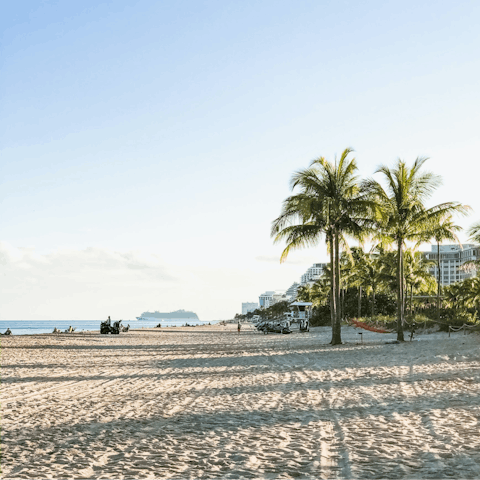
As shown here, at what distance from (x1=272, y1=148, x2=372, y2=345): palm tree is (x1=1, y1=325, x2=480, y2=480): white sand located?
322 inches

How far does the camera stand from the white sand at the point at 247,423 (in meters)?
4.78

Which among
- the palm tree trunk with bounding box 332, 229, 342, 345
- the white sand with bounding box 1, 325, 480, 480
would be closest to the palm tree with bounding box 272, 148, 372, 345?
the palm tree trunk with bounding box 332, 229, 342, 345

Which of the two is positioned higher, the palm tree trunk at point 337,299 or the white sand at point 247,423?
the palm tree trunk at point 337,299

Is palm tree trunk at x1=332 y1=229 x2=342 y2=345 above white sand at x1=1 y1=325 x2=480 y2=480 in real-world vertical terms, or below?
above

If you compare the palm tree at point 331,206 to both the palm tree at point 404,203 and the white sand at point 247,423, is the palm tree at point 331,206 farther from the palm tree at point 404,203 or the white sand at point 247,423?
the white sand at point 247,423

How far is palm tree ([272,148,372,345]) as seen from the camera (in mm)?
20000

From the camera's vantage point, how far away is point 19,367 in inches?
554

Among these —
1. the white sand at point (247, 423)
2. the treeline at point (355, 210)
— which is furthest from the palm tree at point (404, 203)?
the white sand at point (247, 423)

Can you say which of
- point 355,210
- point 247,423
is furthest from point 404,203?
point 247,423

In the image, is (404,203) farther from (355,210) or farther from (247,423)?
(247,423)

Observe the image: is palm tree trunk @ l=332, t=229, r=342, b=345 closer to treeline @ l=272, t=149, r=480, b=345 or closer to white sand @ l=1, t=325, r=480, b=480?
treeline @ l=272, t=149, r=480, b=345

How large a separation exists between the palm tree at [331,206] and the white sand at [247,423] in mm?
8169

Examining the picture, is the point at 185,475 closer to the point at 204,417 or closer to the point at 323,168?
the point at 204,417

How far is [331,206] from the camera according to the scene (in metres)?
19.9
